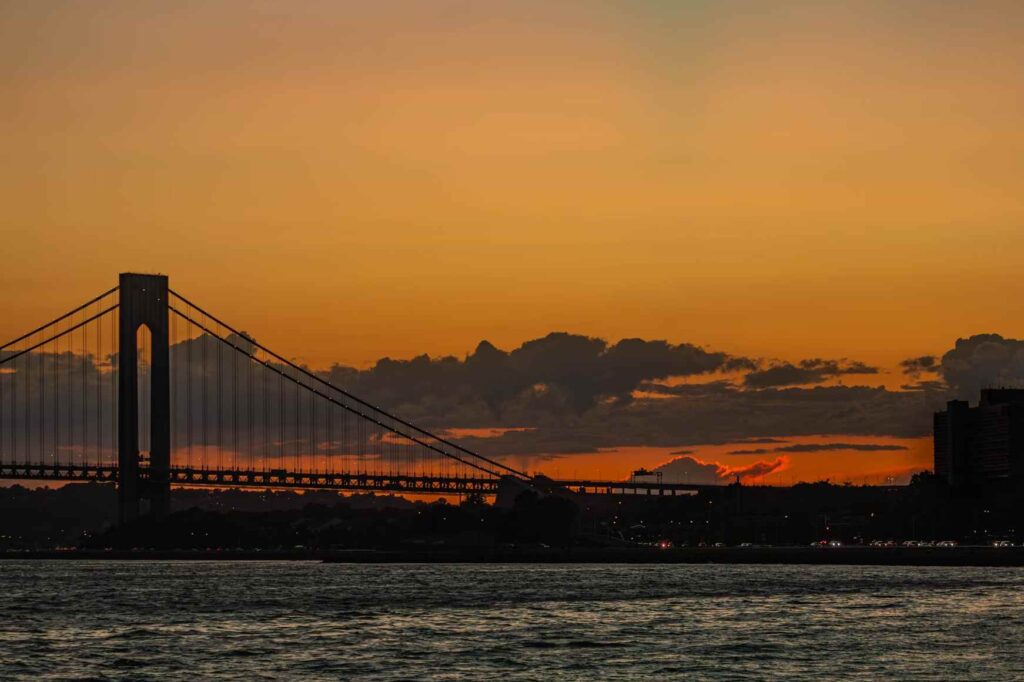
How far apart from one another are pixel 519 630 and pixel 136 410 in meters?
83.4

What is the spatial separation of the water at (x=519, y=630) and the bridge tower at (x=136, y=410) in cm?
2768

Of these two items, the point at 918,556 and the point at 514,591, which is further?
the point at 918,556

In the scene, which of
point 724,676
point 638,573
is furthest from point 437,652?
point 638,573

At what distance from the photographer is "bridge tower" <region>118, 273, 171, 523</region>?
144625 millimetres

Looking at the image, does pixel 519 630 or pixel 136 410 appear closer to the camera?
pixel 519 630

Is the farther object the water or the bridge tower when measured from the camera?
the bridge tower

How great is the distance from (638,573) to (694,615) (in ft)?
213

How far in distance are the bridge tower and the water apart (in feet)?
90.8

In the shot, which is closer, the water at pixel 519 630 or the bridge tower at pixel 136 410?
the water at pixel 519 630

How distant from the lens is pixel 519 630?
68.5m

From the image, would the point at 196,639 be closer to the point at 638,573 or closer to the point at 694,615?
the point at 694,615

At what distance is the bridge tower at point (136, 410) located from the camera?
474ft

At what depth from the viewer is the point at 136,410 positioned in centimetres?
14588

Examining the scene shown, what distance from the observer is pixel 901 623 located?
230 ft
